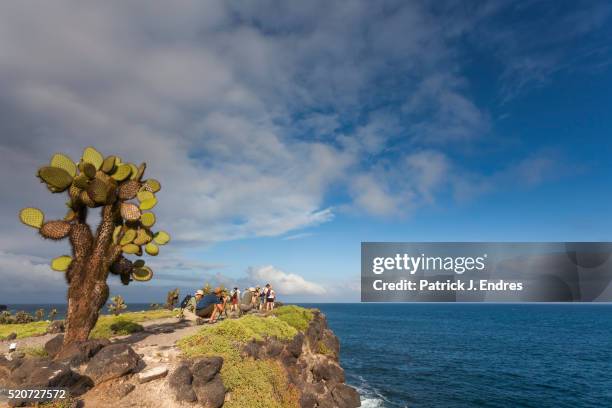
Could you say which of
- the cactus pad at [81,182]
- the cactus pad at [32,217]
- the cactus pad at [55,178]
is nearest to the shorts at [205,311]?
the cactus pad at [32,217]

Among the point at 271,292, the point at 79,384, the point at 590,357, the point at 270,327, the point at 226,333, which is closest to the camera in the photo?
the point at 79,384

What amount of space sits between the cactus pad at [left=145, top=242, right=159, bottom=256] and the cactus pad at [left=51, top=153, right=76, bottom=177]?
4.94 metres

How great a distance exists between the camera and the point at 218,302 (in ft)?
83.9

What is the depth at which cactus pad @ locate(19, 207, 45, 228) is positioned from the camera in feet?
50.0

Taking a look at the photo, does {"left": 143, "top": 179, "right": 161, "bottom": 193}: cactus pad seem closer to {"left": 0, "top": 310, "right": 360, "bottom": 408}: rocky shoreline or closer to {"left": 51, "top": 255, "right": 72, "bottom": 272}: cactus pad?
{"left": 51, "top": 255, "right": 72, "bottom": 272}: cactus pad

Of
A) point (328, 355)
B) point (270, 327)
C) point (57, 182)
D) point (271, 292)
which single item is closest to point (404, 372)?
point (328, 355)

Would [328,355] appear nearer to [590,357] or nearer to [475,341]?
[590,357]

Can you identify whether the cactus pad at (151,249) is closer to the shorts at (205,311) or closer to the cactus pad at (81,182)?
the cactus pad at (81,182)

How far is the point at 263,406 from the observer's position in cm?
1347

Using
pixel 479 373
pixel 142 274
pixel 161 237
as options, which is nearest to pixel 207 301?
pixel 142 274

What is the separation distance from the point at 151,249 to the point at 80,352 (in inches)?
232

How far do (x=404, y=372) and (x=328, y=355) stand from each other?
2226 centimetres

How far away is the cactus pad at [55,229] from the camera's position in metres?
15.3

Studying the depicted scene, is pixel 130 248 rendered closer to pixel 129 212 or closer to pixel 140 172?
pixel 129 212
